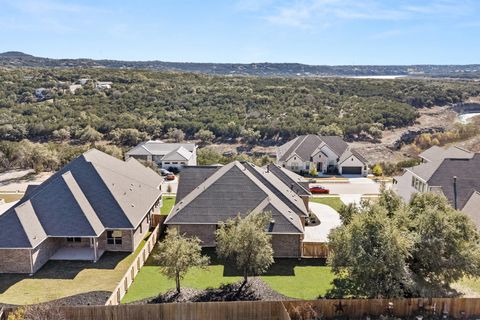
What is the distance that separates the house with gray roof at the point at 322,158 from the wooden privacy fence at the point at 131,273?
29.4 metres

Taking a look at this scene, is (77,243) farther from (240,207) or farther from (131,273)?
(240,207)

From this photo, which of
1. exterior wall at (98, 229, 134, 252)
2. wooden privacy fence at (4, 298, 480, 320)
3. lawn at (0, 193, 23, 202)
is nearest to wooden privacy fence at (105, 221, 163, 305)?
exterior wall at (98, 229, 134, 252)

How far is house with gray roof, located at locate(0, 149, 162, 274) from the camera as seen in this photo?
24.7 meters

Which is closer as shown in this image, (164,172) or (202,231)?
(202,231)

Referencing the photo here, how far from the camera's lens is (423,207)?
24.0 metres

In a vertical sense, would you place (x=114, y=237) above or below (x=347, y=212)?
below

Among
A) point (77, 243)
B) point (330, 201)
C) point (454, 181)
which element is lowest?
point (330, 201)

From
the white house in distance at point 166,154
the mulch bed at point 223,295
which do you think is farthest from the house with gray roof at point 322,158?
the mulch bed at point 223,295

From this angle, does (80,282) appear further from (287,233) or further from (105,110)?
(105,110)

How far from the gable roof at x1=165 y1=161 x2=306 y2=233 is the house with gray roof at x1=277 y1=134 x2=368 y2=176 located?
2419 cm

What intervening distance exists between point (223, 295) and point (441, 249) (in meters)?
11.7

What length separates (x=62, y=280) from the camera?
24.0 metres

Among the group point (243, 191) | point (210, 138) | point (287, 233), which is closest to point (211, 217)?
point (243, 191)

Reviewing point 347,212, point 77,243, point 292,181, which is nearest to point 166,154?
point 292,181
